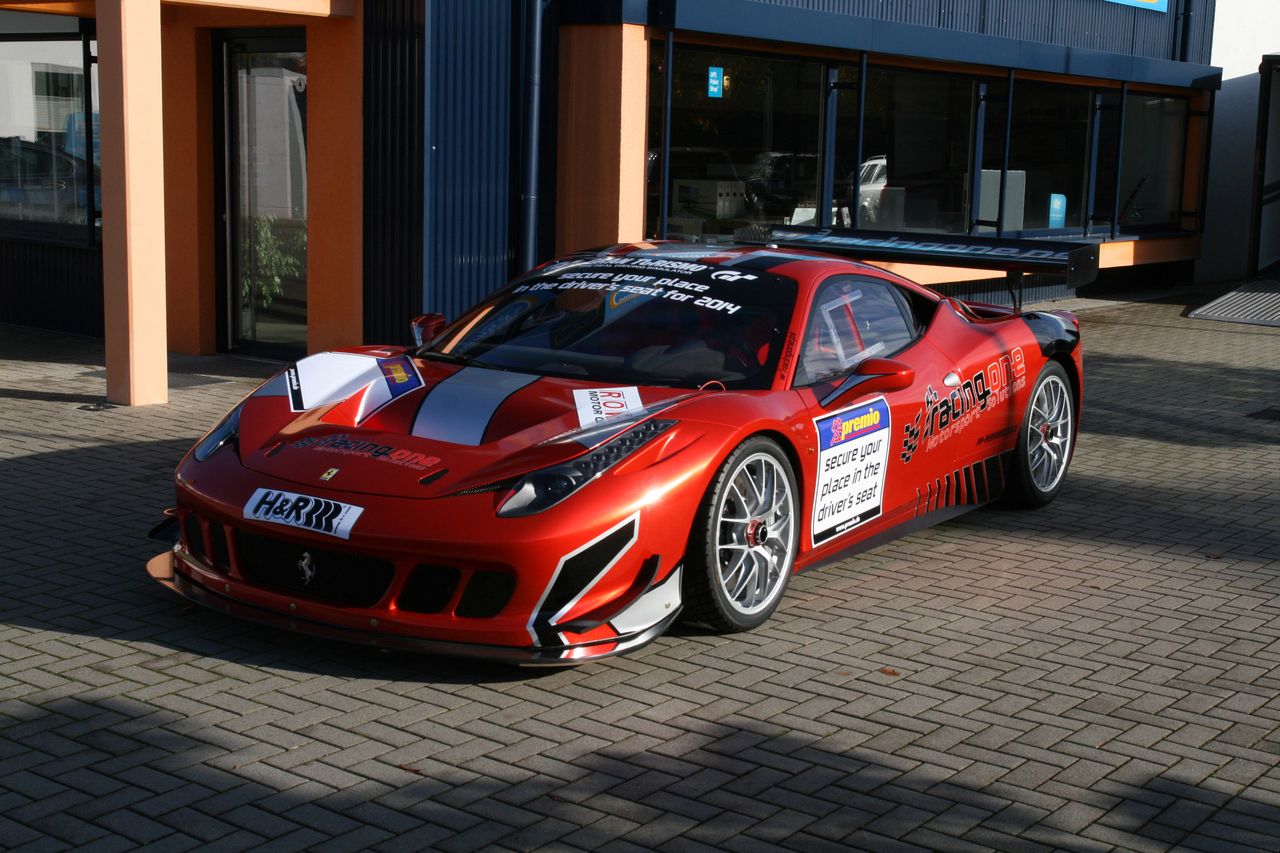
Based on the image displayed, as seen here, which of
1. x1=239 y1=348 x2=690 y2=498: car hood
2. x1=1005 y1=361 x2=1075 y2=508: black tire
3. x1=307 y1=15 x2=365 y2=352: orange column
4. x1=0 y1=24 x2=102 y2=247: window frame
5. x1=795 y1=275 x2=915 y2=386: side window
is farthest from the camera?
x1=0 y1=24 x2=102 y2=247: window frame

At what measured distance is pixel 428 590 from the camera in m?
4.83

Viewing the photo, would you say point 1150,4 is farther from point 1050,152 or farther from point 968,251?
point 968,251

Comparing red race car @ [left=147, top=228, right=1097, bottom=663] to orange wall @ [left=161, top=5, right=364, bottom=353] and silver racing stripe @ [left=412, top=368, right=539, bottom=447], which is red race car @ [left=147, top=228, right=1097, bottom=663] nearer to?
silver racing stripe @ [left=412, top=368, right=539, bottom=447]

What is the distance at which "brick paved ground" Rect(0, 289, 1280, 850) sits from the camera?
3.91m

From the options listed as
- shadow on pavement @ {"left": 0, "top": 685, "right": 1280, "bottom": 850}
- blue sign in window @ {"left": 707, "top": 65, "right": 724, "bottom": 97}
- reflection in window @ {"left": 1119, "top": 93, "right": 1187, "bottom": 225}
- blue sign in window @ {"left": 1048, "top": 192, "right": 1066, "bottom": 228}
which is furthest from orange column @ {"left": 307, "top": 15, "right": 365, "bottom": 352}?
reflection in window @ {"left": 1119, "top": 93, "right": 1187, "bottom": 225}

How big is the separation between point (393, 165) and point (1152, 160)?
41.0ft

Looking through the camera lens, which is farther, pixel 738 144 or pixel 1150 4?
pixel 1150 4

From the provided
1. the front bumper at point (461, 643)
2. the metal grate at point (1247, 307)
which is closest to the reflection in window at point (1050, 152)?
the metal grate at point (1247, 307)

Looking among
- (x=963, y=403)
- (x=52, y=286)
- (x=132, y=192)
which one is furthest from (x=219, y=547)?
(x=52, y=286)

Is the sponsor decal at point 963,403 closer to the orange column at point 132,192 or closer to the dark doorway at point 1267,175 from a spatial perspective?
the orange column at point 132,192

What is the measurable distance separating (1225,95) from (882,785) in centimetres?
1961

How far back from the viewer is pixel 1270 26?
69.9 ft

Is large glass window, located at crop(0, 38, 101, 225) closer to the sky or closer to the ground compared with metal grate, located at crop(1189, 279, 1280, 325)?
closer to the sky

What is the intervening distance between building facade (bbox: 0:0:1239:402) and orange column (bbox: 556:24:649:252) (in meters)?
0.02
